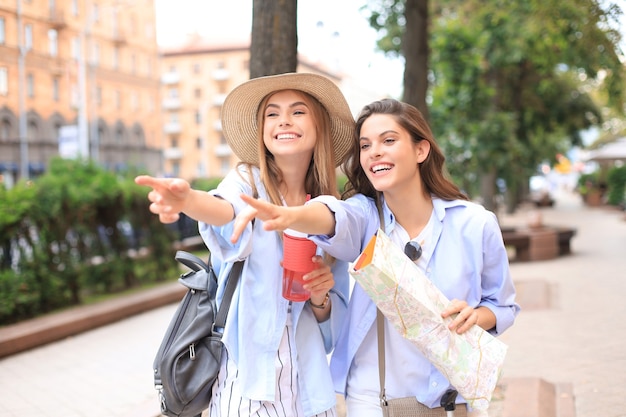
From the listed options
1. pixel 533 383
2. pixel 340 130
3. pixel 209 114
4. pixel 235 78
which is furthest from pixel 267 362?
pixel 209 114

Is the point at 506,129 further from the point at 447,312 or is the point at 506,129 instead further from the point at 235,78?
the point at 235,78

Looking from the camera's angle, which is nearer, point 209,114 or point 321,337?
point 321,337

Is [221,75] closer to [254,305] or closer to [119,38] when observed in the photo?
[119,38]

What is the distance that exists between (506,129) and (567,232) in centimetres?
273

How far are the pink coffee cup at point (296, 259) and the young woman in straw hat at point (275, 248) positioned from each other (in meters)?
0.04

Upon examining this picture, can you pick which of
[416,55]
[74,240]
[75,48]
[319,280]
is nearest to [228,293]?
[319,280]

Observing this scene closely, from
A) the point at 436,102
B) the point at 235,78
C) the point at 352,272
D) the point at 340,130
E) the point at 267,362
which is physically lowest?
the point at 267,362

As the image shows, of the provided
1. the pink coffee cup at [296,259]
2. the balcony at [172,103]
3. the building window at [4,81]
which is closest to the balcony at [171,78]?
the balcony at [172,103]

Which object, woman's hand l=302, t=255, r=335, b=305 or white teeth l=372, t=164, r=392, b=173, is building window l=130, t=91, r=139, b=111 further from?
woman's hand l=302, t=255, r=335, b=305

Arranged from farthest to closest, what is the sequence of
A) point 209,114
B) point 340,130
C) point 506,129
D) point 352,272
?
point 209,114, point 506,129, point 340,130, point 352,272

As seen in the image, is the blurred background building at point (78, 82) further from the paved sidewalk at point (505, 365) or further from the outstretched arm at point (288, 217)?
the paved sidewalk at point (505, 365)

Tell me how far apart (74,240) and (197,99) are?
225ft

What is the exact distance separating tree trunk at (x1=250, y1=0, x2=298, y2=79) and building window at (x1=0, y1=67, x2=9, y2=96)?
5.55m

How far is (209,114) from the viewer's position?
7550 centimetres
